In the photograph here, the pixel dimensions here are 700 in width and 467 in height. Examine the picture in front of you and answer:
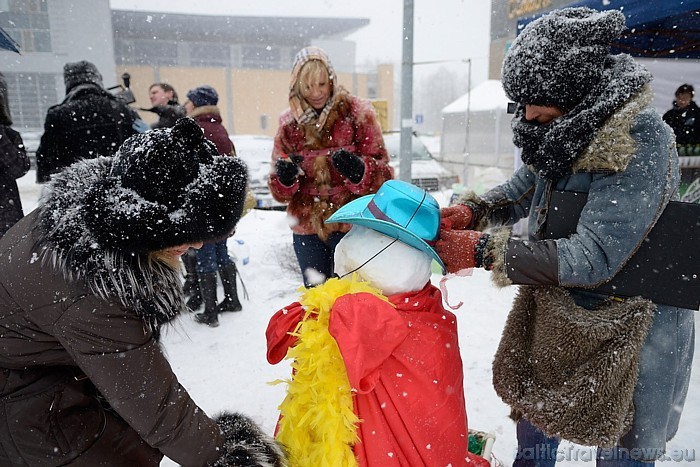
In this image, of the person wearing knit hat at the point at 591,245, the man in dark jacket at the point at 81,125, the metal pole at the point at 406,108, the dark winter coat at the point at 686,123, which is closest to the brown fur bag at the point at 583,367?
the person wearing knit hat at the point at 591,245

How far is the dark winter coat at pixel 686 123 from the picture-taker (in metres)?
5.22

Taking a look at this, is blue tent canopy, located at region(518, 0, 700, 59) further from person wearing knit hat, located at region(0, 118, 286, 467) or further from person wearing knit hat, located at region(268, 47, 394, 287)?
person wearing knit hat, located at region(0, 118, 286, 467)

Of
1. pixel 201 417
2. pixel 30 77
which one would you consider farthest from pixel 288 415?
pixel 30 77

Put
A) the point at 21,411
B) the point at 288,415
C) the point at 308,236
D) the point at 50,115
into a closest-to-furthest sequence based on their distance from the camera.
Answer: the point at 21,411
the point at 288,415
the point at 308,236
the point at 50,115

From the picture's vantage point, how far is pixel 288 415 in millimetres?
1576

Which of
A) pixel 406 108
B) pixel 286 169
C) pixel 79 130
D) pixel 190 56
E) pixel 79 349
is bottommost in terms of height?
pixel 79 349

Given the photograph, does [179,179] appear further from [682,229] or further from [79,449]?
[682,229]

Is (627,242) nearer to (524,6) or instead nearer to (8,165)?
(8,165)

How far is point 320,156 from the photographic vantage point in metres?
2.80

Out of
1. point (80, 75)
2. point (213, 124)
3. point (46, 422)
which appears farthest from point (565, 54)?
point (80, 75)

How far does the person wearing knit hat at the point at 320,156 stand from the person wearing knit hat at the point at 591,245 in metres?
1.23

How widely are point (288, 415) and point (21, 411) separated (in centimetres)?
77

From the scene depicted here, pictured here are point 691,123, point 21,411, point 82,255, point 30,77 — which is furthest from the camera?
point 30,77

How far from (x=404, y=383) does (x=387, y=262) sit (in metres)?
0.39
